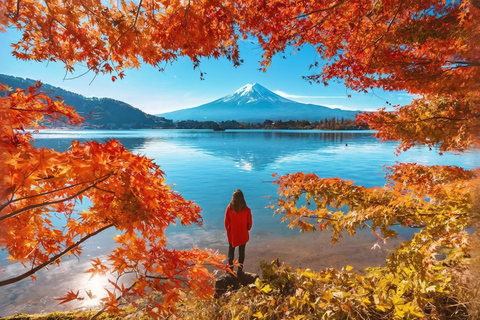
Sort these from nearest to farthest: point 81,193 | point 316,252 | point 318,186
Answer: point 81,193, point 318,186, point 316,252

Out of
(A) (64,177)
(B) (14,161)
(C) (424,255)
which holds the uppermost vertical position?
(B) (14,161)

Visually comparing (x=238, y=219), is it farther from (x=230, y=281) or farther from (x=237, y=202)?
(x=230, y=281)

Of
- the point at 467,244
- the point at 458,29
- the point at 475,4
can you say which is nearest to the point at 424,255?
the point at 467,244

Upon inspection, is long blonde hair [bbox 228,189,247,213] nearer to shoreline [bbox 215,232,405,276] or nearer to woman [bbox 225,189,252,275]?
woman [bbox 225,189,252,275]

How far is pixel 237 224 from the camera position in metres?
5.03

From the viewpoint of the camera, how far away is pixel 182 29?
2994 mm

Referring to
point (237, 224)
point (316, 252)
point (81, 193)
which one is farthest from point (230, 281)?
point (81, 193)

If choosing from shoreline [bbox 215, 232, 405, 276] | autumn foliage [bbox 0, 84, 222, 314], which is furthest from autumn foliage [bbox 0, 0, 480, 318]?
shoreline [bbox 215, 232, 405, 276]

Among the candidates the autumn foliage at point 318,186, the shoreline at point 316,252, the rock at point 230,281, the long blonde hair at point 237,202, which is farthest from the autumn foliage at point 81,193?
the shoreline at point 316,252

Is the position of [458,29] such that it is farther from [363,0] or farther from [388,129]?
[388,129]

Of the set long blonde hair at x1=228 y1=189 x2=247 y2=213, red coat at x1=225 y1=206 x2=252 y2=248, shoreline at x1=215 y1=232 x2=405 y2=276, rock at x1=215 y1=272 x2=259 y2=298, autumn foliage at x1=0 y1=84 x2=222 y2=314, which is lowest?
shoreline at x1=215 y1=232 x2=405 y2=276

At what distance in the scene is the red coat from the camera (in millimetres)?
5000

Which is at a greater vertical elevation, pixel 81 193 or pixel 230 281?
pixel 81 193

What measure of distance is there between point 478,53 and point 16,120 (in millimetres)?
5013
